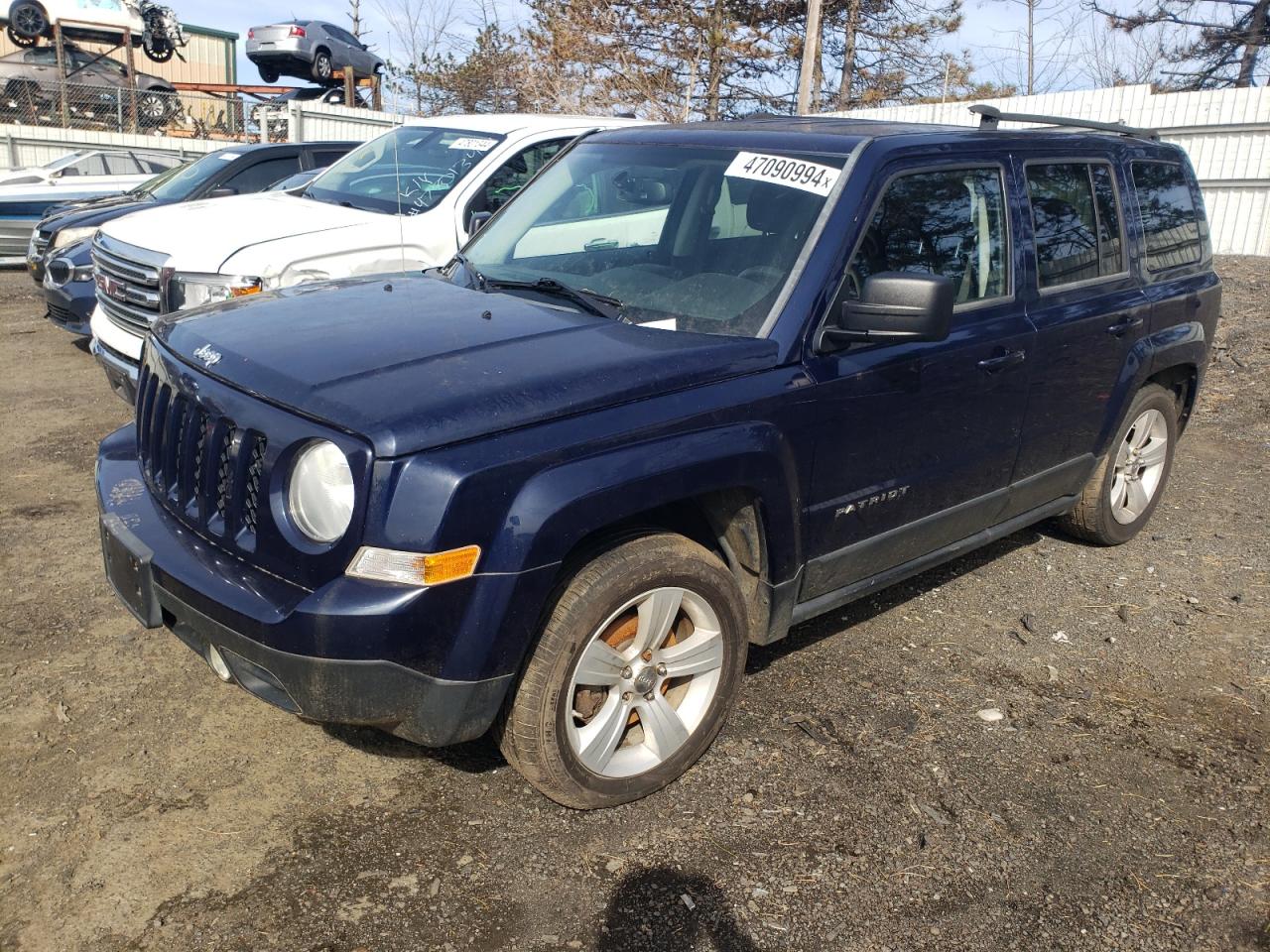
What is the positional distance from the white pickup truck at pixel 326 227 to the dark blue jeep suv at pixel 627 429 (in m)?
1.95

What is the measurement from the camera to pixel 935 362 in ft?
12.4

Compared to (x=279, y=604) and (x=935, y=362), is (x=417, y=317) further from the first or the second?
(x=935, y=362)

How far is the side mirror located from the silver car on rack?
22491mm

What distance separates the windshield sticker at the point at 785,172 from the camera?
3650 mm

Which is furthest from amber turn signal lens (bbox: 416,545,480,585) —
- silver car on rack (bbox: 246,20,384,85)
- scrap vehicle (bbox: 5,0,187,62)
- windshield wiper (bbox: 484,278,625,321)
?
scrap vehicle (bbox: 5,0,187,62)

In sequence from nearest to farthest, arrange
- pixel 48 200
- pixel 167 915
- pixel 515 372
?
pixel 167 915
pixel 515 372
pixel 48 200

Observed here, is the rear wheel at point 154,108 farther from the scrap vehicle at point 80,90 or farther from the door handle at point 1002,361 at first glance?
the door handle at point 1002,361

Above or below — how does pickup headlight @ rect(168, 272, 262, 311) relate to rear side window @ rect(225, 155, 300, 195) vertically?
below

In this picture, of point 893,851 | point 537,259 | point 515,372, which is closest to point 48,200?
point 537,259

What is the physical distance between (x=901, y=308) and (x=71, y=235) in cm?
811

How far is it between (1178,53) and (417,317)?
26.3 meters

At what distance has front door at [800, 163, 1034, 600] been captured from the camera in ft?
11.7

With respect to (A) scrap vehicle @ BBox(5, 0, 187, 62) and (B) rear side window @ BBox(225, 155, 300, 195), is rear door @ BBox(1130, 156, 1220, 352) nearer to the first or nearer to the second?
(B) rear side window @ BBox(225, 155, 300, 195)

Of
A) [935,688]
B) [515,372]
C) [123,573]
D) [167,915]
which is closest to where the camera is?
[167,915]
